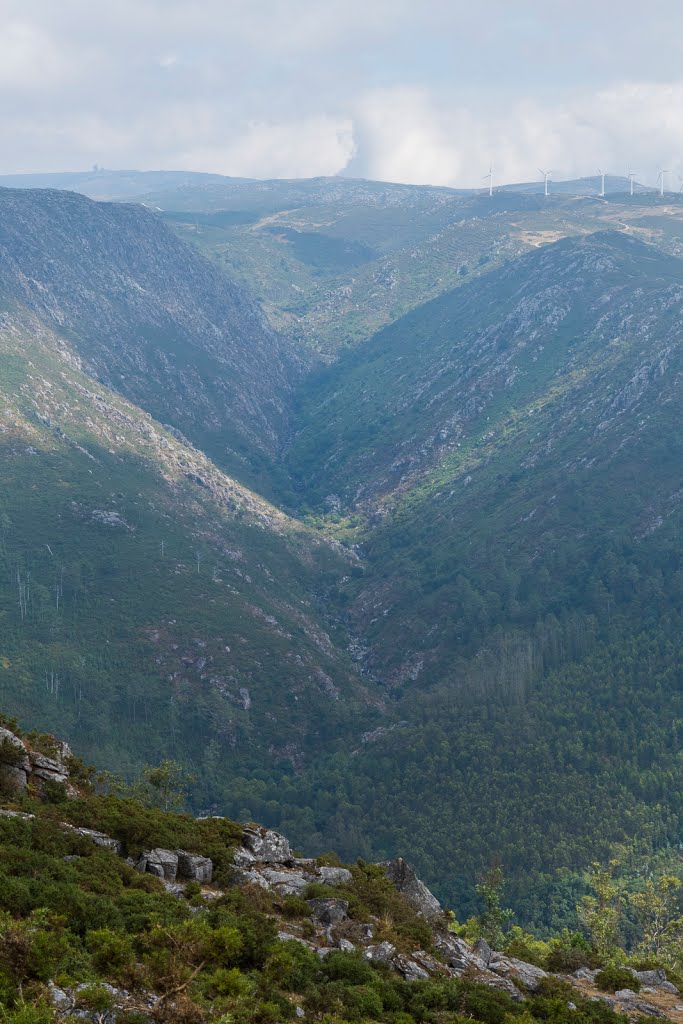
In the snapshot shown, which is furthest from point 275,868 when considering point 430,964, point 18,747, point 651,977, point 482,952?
point 651,977

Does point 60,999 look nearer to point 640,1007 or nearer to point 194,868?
point 194,868

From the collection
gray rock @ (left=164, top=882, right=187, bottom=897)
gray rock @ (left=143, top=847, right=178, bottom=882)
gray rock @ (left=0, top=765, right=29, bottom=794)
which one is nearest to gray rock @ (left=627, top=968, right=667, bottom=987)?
gray rock @ (left=164, top=882, right=187, bottom=897)

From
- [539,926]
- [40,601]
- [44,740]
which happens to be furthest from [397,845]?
[44,740]

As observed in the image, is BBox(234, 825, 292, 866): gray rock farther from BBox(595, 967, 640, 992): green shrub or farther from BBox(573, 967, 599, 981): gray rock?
BBox(595, 967, 640, 992): green shrub

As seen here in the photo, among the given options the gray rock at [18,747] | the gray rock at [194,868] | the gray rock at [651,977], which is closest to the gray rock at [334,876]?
the gray rock at [194,868]

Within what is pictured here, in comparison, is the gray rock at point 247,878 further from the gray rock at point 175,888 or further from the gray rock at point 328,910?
the gray rock at point 175,888

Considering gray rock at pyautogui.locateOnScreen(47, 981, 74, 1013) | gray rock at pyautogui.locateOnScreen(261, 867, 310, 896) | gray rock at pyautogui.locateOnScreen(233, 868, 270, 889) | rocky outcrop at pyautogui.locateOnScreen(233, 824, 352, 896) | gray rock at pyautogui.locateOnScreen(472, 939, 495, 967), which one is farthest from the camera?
gray rock at pyautogui.locateOnScreen(472, 939, 495, 967)
